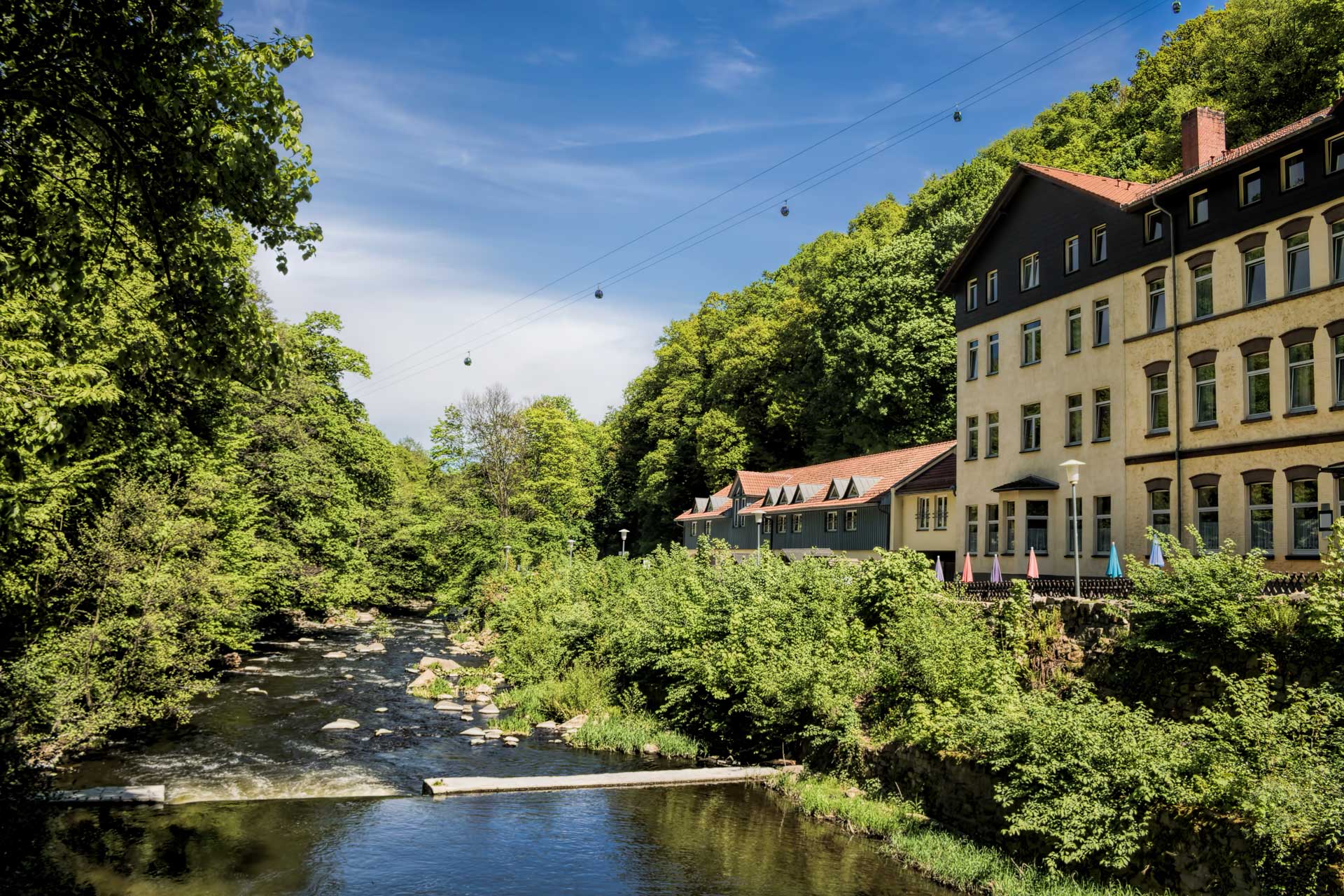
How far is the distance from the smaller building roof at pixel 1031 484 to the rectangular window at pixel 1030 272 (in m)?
6.84

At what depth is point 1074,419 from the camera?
1204 inches

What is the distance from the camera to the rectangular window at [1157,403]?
26938mm

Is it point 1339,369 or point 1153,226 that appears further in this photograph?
point 1153,226

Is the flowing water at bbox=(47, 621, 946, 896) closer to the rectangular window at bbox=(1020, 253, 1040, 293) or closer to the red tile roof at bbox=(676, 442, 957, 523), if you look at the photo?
the rectangular window at bbox=(1020, 253, 1040, 293)

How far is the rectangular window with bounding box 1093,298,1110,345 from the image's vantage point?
29141 mm

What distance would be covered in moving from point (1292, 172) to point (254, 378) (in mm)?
24813

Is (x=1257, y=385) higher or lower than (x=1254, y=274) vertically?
lower

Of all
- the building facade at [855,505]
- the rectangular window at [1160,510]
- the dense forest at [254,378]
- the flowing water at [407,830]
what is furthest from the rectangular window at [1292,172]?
the dense forest at [254,378]

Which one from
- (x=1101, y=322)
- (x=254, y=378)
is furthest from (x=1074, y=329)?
(x=254, y=378)

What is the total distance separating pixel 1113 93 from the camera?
210 feet

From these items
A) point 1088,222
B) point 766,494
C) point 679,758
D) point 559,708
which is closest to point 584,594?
point 559,708

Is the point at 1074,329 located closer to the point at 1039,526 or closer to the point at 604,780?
the point at 1039,526

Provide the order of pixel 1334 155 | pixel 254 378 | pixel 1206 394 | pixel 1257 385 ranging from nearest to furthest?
1. pixel 254 378
2. pixel 1334 155
3. pixel 1257 385
4. pixel 1206 394

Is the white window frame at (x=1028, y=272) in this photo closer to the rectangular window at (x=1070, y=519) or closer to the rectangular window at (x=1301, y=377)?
the rectangular window at (x=1070, y=519)
